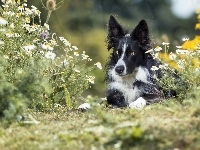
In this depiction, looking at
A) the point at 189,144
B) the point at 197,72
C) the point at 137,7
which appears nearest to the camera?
the point at 189,144

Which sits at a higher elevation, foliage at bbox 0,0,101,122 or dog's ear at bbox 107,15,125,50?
dog's ear at bbox 107,15,125,50

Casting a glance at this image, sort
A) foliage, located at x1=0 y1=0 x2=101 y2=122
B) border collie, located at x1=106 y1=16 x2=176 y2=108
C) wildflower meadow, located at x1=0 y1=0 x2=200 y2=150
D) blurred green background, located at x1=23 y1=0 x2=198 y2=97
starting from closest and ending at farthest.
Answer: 1. wildflower meadow, located at x1=0 y1=0 x2=200 y2=150
2. foliage, located at x1=0 y1=0 x2=101 y2=122
3. border collie, located at x1=106 y1=16 x2=176 y2=108
4. blurred green background, located at x1=23 y1=0 x2=198 y2=97

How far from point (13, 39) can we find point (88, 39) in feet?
52.2

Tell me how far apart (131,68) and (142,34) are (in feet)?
1.82

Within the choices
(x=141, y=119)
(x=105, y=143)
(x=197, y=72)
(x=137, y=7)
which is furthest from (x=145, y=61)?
(x=137, y=7)

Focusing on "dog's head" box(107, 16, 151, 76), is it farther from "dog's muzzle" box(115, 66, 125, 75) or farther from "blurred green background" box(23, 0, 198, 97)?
"blurred green background" box(23, 0, 198, 97)

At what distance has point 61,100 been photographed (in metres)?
9.15

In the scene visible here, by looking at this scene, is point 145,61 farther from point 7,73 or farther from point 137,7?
point 137,7

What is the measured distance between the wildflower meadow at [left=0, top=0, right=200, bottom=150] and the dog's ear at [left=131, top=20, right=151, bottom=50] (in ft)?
3.01

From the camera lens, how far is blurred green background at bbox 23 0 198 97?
2242 centimetres

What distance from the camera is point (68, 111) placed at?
7.94m

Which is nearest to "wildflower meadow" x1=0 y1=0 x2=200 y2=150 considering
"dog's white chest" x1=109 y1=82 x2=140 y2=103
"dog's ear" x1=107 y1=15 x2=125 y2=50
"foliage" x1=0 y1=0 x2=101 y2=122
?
"foliage" x1=0 y1=0 x2=101 y2=122

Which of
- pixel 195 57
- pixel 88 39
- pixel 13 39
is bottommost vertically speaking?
pixel 195 57

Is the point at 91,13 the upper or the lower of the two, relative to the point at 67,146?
upper
